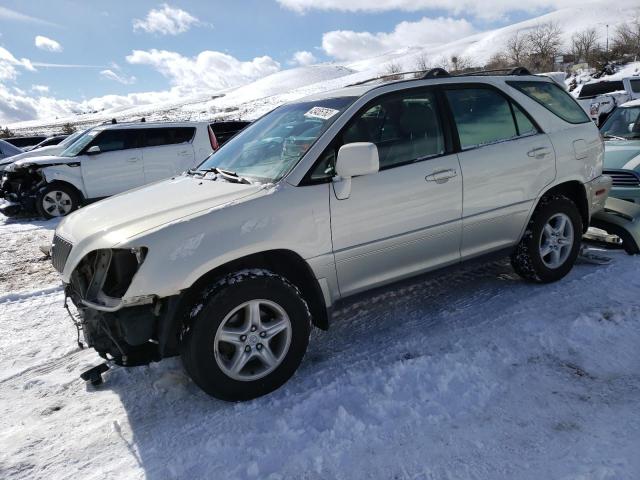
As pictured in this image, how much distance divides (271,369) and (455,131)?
7.26 ft

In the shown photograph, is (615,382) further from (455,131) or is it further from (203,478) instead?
(203,478)

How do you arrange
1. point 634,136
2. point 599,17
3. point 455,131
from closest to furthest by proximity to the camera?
point 455,131
point 634,136
point 599,17

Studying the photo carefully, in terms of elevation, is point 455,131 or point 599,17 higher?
point 599,17

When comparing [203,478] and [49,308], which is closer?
[203,478]

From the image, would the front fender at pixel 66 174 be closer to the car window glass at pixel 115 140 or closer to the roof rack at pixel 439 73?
the car window glass at pixel 115 140

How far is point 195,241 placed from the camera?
9.17ft

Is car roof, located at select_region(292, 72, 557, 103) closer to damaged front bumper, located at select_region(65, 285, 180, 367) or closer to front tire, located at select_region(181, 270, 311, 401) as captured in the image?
front tire, located at select_region(181, 270, 311, 401)

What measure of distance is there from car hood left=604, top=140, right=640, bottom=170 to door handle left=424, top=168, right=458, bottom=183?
301 centimetres

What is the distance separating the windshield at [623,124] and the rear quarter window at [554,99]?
92.9 inches

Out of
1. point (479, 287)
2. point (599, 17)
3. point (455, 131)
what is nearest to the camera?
point (455, 131)

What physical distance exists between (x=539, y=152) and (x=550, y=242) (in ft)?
2.69

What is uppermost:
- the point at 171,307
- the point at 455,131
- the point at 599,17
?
the point at 599,17

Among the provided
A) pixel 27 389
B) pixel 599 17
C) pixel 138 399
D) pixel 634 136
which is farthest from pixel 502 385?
pixel 599 17

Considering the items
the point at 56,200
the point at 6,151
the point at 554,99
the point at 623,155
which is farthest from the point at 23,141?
the point at 623,155
